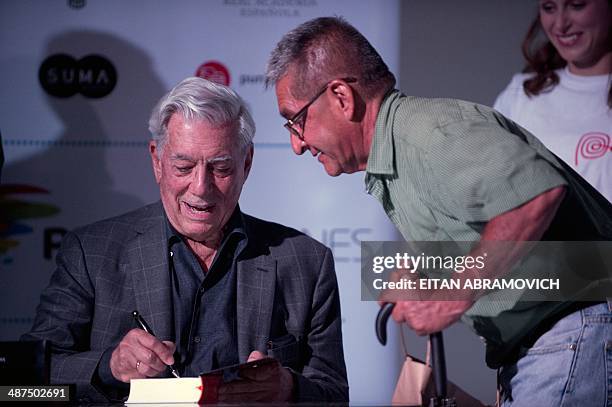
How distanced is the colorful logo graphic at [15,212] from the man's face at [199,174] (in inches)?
40.1

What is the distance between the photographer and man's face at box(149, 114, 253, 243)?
8.35ft

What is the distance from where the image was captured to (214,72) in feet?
11.1

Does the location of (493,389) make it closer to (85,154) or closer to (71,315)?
(71,315)

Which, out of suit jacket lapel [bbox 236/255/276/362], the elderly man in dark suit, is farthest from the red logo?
suit jacket lapel [bbox 236/255/276/362]

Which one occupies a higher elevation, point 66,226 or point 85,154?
point 85,154

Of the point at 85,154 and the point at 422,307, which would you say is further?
the point at 85,154

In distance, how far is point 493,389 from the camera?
118 inches

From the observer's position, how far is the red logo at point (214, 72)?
3.38 meters

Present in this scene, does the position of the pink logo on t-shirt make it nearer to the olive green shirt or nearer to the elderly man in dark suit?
the olive green shirt

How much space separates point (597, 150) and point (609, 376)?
1.33 m

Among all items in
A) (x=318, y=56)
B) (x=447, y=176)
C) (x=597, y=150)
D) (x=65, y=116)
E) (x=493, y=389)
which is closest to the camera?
(x=447, y=176)

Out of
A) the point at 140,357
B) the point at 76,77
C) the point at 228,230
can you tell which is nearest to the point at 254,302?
the point at 228,230

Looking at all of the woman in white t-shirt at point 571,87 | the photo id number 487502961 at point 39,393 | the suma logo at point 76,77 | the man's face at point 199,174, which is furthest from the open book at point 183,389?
the woman in white t-shirt at point 571,87

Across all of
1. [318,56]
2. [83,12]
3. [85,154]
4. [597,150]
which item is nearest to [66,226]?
[85,154]
